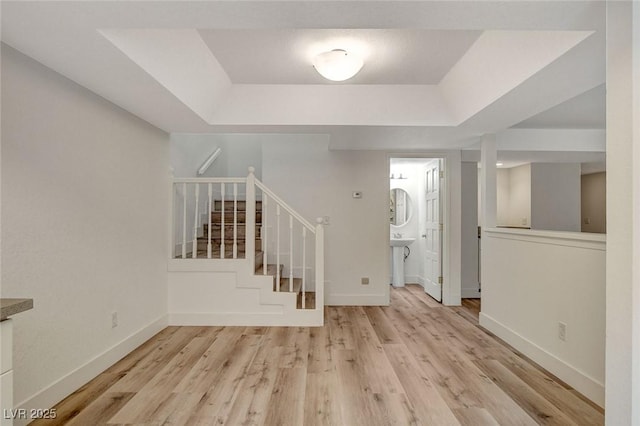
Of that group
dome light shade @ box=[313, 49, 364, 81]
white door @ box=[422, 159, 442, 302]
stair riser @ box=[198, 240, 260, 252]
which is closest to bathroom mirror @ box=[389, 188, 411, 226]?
white door @ box=[422, 159, 442, 302]

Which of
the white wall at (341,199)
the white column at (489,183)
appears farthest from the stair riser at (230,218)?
the white column at (489,183)

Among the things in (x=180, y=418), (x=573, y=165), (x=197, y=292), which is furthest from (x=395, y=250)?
(x=180, y=418)

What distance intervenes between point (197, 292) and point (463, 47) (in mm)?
3401

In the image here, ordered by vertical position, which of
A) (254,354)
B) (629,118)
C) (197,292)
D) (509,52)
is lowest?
(254,354)

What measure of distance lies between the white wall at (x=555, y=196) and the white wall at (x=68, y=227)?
5.45 metres

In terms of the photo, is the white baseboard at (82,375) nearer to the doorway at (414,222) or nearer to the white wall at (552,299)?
the white wall at (552,299)

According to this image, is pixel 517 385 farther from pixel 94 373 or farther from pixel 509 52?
pixel 94 373

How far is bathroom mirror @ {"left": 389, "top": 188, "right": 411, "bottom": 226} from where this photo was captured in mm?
5995

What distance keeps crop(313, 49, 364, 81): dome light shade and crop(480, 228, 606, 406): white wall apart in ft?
6.66

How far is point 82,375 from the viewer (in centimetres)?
228

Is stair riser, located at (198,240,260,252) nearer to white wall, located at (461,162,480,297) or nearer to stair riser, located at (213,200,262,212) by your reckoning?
stair riser, located at (213,200,262,212)

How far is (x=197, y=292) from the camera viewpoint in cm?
361

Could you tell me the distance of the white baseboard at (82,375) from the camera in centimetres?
191

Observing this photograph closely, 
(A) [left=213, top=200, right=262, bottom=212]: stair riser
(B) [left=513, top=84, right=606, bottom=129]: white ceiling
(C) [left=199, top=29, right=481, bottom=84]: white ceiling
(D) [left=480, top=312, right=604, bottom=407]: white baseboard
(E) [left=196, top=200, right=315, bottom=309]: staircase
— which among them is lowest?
(D) [left=480, top=312, right=604, bottom=407]: white baseboard
